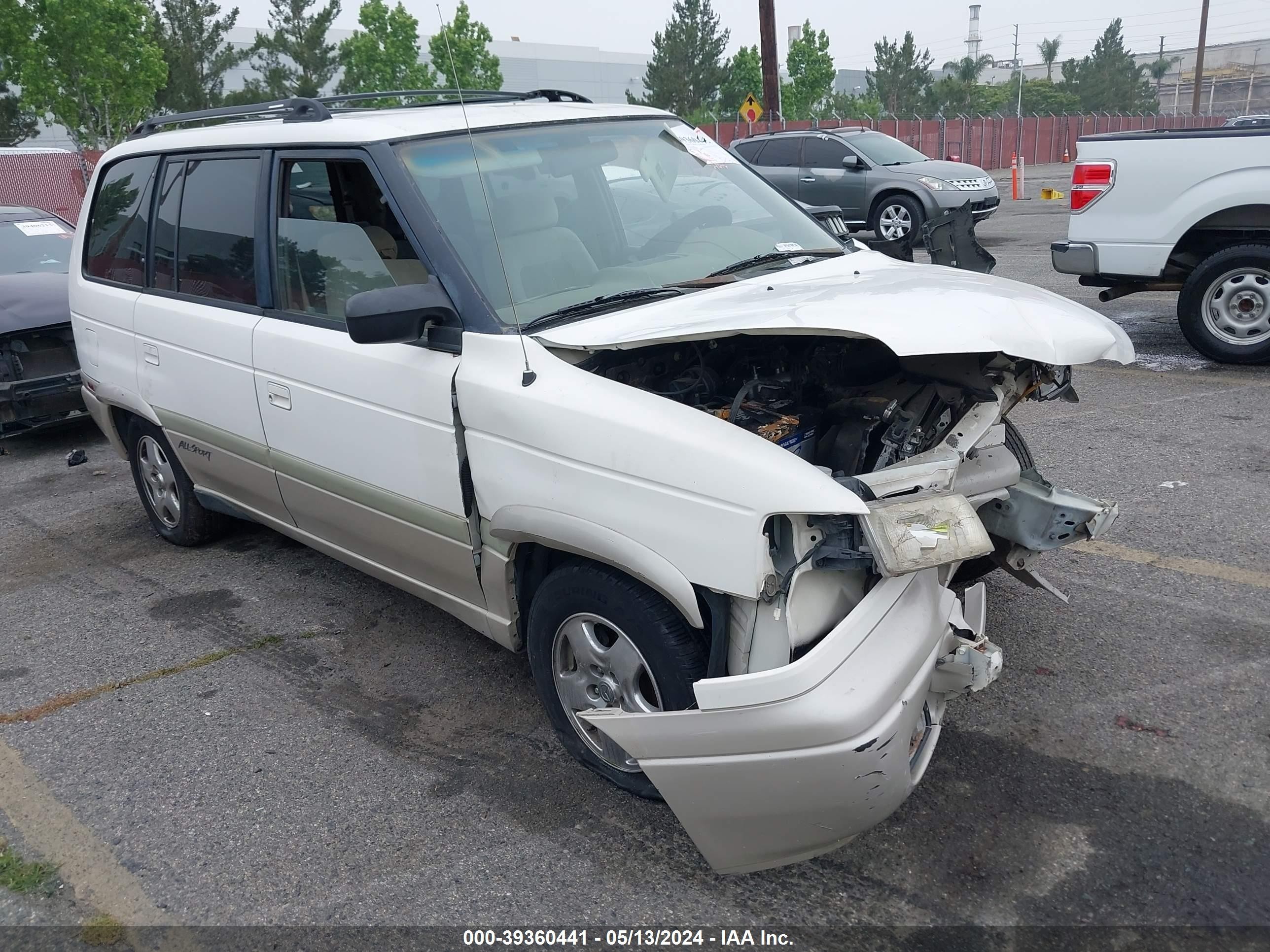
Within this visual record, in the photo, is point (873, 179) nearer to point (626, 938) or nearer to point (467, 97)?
point (467, 97)

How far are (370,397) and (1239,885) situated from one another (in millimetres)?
2857

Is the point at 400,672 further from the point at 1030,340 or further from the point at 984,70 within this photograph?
the point at 984,70

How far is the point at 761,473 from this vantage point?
7.95 feet

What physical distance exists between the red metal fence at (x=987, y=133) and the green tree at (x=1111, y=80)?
68.5 ft

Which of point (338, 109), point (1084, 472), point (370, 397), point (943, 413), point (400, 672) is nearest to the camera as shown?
point (943, 413)

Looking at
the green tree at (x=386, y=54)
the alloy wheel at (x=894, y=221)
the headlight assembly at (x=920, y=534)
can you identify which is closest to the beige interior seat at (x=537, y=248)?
the headlight assembly at (x=920, y=534)

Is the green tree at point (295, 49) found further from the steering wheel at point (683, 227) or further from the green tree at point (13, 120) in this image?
the steering wheel at point (683, 227)

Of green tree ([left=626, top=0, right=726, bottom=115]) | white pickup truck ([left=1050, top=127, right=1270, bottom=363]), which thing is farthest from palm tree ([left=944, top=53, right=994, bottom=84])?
white pickup truck ([left=1050, top=127, right=1270, bottom=363])

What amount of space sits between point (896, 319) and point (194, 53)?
146 ft

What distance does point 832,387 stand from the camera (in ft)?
10.8

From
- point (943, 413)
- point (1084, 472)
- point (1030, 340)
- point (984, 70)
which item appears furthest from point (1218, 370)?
point (984, 70)

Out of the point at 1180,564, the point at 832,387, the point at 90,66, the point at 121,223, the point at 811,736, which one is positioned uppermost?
the point at 90,66

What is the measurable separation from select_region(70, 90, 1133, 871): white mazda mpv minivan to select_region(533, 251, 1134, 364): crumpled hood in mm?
13

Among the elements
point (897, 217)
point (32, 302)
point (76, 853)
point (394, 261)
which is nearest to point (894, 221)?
point (897, 217)
